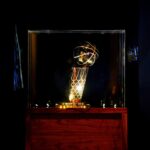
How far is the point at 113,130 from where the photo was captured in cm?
473

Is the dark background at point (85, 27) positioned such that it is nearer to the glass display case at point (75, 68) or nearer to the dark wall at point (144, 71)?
the dark wall at point (144, 71)

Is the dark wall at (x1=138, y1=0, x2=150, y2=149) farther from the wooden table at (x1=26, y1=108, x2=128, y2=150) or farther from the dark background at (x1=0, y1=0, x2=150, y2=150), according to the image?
the wooden table at (x1=26, y1=108, x2=128, y2=150)

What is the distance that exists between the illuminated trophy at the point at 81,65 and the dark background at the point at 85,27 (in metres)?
0.45

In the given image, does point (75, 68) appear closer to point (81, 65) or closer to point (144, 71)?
point (81, 65)

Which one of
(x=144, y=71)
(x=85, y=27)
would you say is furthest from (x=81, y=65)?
(x=144, y=71)

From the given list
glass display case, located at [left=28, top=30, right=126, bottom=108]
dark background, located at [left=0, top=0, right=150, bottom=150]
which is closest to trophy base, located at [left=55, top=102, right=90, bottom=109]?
glass display case, located at [left=28, top=30, right=126, bottom=108]

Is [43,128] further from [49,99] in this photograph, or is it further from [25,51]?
[25,51]

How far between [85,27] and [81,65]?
0.71m

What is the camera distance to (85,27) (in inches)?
188

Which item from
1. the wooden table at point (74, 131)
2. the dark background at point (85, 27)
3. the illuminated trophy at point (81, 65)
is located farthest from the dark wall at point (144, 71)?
the illuminated trophy at point (81, 65)

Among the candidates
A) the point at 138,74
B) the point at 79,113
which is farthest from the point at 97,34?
the point at 79,113

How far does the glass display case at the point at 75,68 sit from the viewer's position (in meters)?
4.98

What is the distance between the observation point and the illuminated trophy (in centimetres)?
504

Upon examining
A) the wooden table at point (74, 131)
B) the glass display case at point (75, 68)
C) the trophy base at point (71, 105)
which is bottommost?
the wooden table at point (74, 131)
